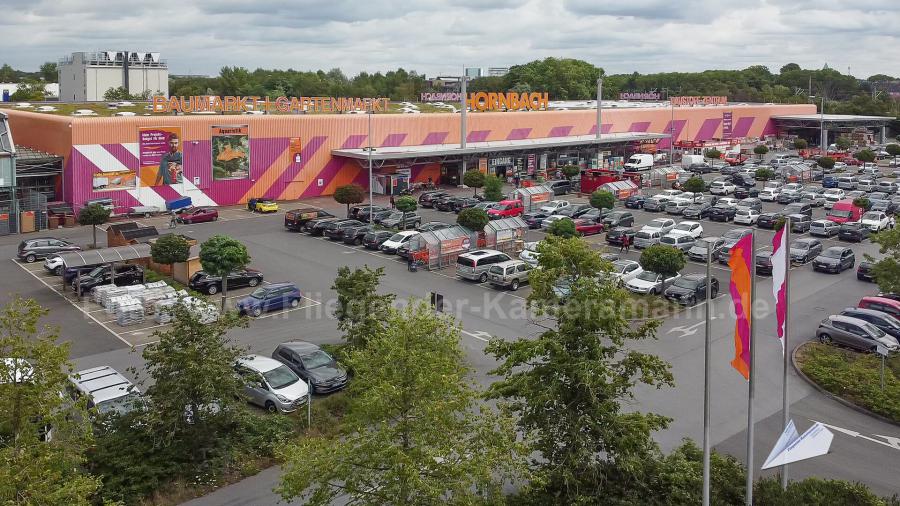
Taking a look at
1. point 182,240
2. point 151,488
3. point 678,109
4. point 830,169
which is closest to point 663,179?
point 830,169

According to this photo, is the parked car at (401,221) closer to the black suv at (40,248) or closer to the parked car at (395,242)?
the parked car at (395,242)

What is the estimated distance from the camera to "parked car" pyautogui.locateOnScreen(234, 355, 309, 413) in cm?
1934

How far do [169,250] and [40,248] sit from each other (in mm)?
10069

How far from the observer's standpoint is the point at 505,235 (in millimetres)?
36500

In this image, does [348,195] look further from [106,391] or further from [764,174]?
[764,174]

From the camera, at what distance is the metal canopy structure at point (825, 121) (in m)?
94.1

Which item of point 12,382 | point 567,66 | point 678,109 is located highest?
point 567,66

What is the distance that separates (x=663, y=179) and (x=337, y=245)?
1280 inches

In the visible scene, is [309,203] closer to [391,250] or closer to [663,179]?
[391,250]

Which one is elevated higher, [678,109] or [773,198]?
[678,109]

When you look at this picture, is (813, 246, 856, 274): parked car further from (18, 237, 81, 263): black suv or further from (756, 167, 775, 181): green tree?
(18, 237, 81, 263): black suv

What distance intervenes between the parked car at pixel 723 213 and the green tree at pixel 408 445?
124ft

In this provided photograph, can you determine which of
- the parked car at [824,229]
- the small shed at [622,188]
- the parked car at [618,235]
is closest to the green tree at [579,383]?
the parked car at [618,235]

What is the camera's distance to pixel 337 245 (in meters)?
38.3
